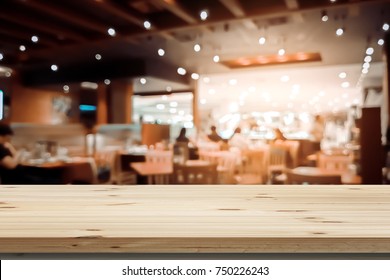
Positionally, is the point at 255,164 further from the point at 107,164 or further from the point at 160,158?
the point at 107,164

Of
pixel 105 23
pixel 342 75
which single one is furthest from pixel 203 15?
pixel 342 75

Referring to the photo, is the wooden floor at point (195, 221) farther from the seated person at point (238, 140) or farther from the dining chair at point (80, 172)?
the seated person at point (238, 140)

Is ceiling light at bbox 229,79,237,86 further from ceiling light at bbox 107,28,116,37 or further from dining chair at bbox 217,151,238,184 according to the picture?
ceiling light at bbox 107,28,116,37

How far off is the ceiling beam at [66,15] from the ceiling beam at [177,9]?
1.04m

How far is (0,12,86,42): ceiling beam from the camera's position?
4.52m

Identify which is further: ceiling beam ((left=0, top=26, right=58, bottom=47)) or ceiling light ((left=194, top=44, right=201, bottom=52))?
ceiling light ((left=194, top=44, right=201, bottom=52))

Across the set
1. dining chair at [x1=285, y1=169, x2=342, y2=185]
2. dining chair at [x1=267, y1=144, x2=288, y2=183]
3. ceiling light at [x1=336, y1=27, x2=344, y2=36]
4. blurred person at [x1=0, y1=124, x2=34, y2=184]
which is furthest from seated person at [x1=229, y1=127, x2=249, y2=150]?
blurred person at [x1=0, y1=124, x2=34, y2=184]

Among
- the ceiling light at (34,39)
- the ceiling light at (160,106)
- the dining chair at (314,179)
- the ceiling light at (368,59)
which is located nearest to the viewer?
the dining chair at (314,179)

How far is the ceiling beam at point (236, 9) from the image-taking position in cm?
430

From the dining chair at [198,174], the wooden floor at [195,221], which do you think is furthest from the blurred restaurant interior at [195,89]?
the wooden floor at [195,221]

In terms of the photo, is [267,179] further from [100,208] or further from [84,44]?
[100,208]

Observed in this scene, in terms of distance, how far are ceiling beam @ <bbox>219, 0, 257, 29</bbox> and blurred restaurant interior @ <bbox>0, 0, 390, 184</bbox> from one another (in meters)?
0.04

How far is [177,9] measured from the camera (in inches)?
173

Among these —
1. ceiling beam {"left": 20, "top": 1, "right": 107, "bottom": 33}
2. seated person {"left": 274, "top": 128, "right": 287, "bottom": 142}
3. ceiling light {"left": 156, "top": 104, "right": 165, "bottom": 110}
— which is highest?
ceiling beam {"left": 20, "top": 1, "right": 107, "bottom": 33}
